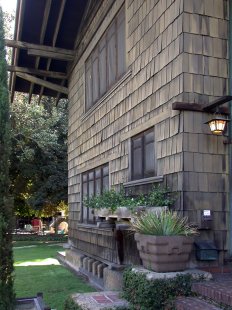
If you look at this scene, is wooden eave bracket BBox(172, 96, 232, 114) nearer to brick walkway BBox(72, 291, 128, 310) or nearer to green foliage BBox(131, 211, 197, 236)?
green foliage BBox(131, 211, 197, 236)

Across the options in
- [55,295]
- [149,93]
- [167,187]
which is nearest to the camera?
[167,187]

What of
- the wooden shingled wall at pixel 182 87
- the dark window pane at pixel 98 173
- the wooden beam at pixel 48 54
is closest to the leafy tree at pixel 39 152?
the wooden beam at pixel 48 54

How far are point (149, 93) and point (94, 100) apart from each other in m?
3.58

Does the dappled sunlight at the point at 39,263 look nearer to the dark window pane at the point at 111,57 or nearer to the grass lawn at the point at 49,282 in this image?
the grass lawn at the point at 49,282

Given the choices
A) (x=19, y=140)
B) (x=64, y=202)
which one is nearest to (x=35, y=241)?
(x=64, y=202)

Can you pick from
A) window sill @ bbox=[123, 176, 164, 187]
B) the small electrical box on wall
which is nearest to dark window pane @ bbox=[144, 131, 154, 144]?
window sill @ bbox=[123, 176, 164, 187]

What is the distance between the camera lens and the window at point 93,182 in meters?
8.88

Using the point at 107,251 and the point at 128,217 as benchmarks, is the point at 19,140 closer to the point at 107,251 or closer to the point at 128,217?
the point at 107,251

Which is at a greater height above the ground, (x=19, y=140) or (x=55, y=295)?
(x=19, y=140)

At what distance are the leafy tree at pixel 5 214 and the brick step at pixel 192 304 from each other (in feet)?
6.62

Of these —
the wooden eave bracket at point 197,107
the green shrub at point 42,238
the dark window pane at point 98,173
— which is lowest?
the green shrub at point 42,238

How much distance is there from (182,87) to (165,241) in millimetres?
1968

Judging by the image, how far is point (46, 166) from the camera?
2252cm

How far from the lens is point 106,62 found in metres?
8.88
